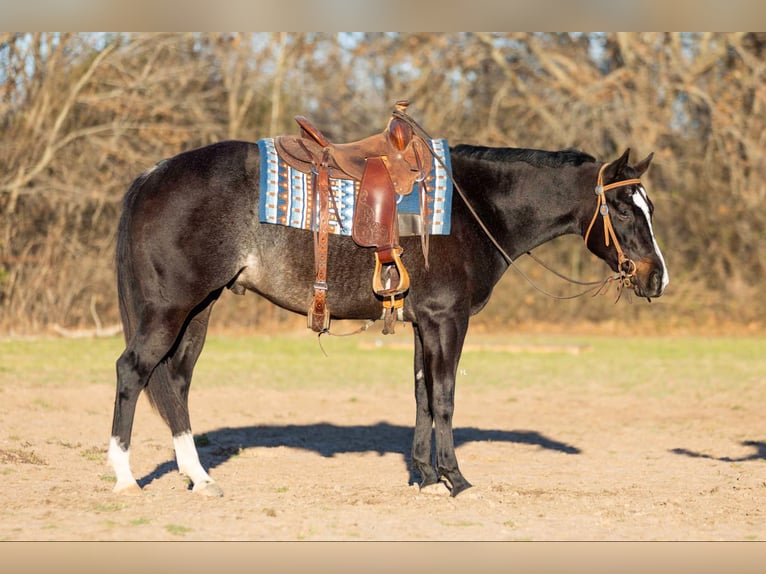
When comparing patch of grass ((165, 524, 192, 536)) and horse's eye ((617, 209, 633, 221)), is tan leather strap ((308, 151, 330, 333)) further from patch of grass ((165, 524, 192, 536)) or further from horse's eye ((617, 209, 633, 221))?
horse's eye ((617, 209, 633, 221))

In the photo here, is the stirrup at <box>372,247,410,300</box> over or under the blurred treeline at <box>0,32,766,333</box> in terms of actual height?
under

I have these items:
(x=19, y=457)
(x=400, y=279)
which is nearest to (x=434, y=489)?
(x=400, y=279)

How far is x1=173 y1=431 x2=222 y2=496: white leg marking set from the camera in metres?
6.55

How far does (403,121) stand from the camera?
265 inches

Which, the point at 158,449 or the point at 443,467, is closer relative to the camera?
the point at 443,467

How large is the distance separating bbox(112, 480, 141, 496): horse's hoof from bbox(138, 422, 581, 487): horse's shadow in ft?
4.87

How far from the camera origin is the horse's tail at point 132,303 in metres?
6.55

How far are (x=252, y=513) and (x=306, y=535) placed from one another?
0.68 m

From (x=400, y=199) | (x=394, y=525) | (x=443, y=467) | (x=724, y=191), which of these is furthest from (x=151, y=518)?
(x=724, y=191)

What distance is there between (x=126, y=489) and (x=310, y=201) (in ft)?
7.06

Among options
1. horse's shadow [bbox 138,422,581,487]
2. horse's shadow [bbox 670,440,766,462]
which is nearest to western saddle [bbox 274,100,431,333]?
horse's shadow [bbox 138,422,581,487]

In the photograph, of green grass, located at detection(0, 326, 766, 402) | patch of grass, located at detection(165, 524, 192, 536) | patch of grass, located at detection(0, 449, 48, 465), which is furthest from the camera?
green grass, located at detection(0, 326, 766, 402)
